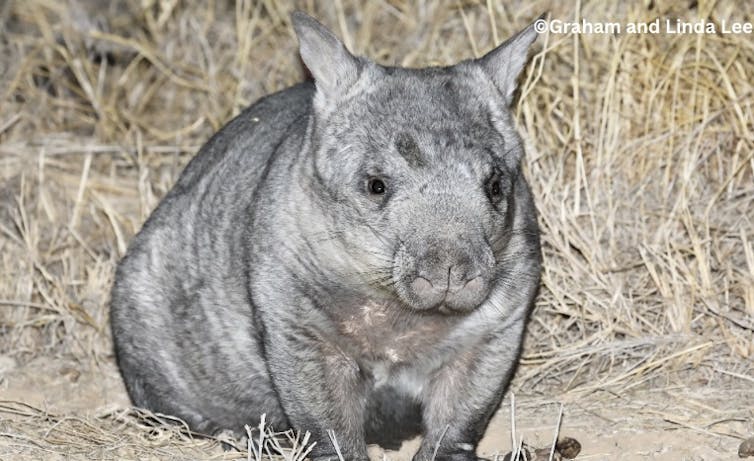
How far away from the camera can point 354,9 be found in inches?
305

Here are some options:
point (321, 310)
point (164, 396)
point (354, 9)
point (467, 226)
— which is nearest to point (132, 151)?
point (354, 9)

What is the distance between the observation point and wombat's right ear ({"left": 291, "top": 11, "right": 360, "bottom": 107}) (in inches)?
184

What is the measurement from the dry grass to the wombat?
1.78ft

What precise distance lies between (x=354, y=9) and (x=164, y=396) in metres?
3.12

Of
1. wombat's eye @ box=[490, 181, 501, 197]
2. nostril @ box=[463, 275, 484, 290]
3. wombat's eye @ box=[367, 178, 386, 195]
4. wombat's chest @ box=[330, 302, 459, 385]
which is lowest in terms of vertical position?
wombat's chest @ box=[330, 302, 459, 385]

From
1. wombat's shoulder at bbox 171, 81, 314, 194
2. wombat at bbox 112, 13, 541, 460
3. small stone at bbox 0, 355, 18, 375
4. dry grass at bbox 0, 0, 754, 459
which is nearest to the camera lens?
wombat at bbox 112, 13, 541, 460

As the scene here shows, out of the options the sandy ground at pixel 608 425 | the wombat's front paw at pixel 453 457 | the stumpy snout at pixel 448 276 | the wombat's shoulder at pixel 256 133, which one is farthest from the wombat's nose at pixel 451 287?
the wombat's shoulder at pixel 256 133

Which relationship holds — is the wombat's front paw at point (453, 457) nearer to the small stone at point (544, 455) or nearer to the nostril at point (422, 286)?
the small stone at point (544, 455)

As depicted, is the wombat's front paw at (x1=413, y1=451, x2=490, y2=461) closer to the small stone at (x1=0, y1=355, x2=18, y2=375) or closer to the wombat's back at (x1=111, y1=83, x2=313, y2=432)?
the wombat's back at (x1=111, y1=83, x2=313, y2=432)

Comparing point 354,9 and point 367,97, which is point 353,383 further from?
point 354,9

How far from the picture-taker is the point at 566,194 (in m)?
5.75

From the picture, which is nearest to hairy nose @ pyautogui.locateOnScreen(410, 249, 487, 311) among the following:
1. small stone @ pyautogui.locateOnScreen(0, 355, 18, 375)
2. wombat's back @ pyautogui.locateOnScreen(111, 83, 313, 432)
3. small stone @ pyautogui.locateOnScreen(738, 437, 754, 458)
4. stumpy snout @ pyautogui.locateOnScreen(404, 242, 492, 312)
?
stumpy snout @ pyautogui.locateOnScreen(404, 242, 492, 312)

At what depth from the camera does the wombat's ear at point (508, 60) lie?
4816mm

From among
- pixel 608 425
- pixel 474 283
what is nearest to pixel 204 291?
pixel 474 283
